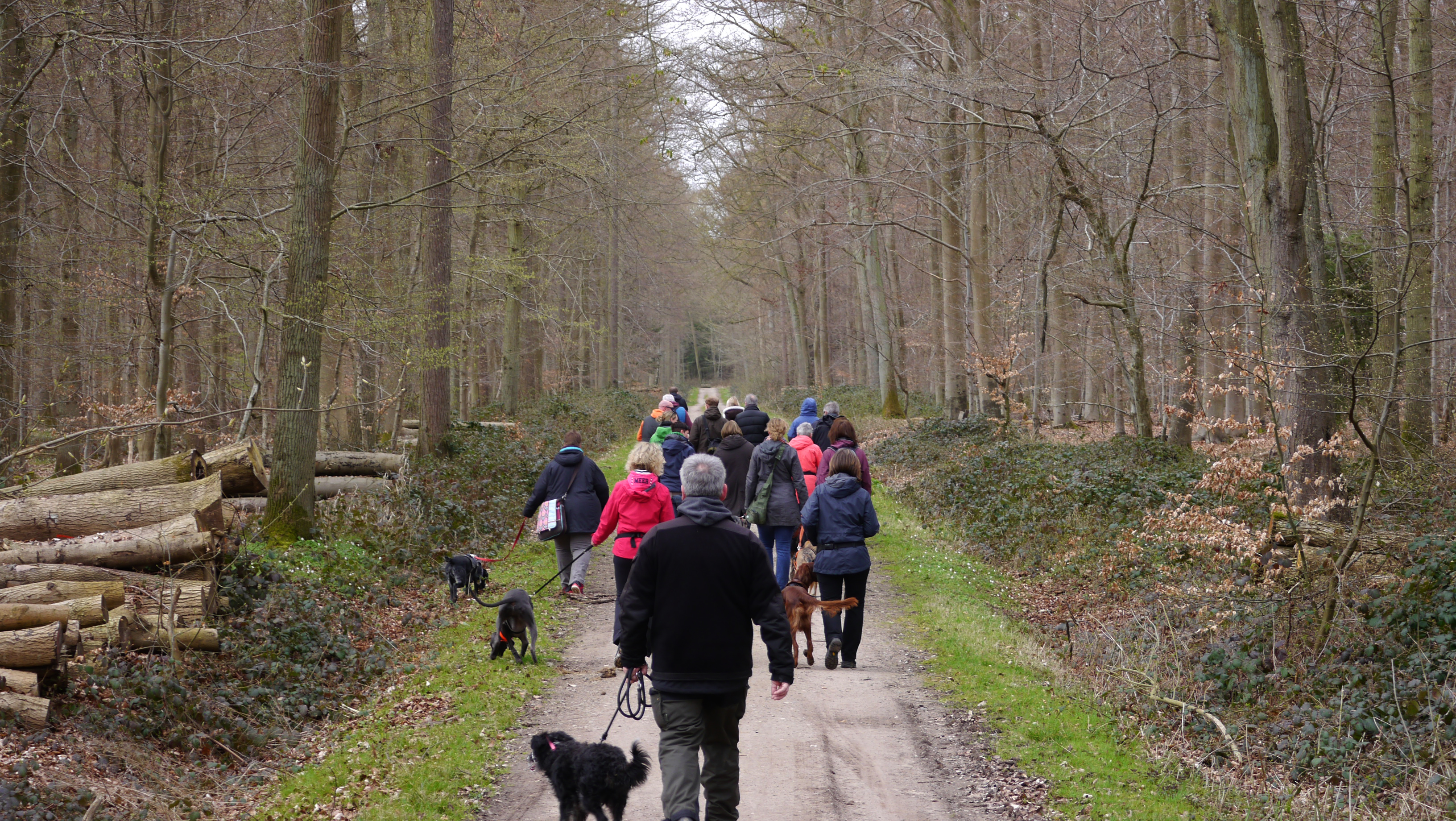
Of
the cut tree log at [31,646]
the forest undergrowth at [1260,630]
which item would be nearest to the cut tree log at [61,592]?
the cut tree log at [31,646]

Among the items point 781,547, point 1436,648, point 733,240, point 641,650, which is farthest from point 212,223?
point 733,240

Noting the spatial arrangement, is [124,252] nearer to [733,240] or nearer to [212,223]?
[212,223]

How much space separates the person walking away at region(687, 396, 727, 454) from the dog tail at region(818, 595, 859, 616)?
651 centimetres

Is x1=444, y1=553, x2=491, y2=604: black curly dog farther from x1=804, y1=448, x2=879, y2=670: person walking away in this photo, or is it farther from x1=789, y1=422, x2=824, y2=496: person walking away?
x1=804, y1=448, x2=879, y2=670: person walking away

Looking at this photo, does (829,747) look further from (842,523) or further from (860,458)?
(860,458)

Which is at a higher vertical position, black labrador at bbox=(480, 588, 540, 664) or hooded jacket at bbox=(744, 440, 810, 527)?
hooded jacket at bbox=(744, 440, 810, 527)

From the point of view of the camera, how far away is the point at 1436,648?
22.4ft

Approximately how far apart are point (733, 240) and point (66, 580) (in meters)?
36.6

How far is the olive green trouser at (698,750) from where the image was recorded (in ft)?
14.7

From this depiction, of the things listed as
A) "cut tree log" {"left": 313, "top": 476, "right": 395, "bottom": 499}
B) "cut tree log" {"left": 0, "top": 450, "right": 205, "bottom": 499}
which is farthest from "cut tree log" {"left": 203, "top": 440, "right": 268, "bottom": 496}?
"cut tree log" {"left": 313, "top": 476, "right": 395, "bottom": 499}

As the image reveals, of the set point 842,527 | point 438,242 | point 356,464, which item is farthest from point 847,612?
point 438,242

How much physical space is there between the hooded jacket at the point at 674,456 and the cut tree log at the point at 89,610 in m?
6.25

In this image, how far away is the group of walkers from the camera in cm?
457

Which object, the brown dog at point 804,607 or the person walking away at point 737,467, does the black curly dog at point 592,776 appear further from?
the person walking away at point 737,467
